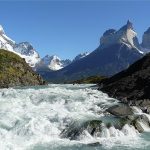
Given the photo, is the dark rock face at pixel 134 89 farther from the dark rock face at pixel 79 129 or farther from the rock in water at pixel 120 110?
the dark rock face at pixel 79 129

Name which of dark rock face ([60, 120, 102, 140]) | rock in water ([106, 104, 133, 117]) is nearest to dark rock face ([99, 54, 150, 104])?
rock in water ([106, 104, 133, 117])

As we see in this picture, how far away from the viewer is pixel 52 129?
54.4 meters

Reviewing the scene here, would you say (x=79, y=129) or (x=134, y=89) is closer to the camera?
(x=79, y=129)

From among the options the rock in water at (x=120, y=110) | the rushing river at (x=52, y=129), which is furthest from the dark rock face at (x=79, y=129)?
the rock in water at (x=120, y=110)

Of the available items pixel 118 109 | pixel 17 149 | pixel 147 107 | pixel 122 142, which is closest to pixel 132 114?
pixel 118 109

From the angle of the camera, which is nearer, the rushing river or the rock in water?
the rushing river

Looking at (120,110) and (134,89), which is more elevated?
(134,89)

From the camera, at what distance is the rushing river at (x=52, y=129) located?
4862 centimetres

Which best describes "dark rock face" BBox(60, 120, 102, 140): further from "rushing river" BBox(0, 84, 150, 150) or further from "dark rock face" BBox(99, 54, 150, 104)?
"dark rock face" BBox(99, 54, 150, 104)

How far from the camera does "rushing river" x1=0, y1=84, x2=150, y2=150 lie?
4862 centimetres

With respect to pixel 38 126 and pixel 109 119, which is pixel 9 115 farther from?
pixel 109 119

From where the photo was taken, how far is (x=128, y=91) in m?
90.0

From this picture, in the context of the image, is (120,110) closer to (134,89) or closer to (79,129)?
(79,129)

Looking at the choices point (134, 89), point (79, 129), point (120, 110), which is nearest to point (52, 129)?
point (79, 129)
